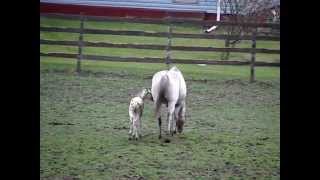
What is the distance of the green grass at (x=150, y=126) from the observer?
7.25ft

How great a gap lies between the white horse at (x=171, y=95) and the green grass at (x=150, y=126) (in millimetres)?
88

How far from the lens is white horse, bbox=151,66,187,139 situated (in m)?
3.01

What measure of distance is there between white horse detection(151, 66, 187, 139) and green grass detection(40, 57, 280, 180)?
3.5 inches

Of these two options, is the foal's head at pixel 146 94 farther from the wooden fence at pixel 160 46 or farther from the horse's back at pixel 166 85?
the wooden fence at pixel 160 46

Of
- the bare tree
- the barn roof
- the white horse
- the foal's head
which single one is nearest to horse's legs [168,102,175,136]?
the white horse

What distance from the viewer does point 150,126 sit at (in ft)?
10.4

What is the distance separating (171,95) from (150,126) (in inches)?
10.6

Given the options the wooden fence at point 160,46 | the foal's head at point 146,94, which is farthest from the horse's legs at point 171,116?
the wooden fence at point 160,46
